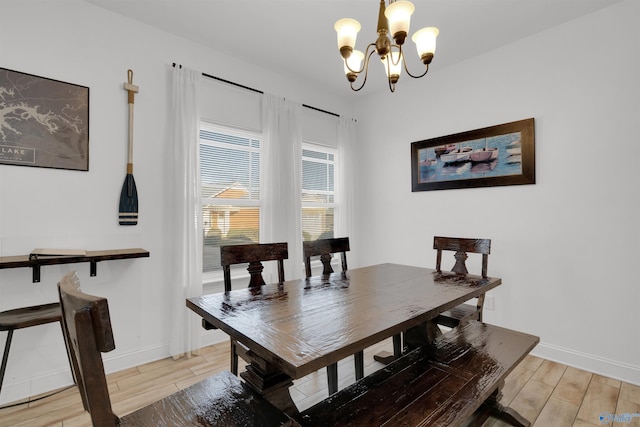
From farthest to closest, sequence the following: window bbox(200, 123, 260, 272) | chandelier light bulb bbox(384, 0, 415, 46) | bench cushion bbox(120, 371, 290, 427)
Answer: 1. window bbox(200, 123, 260, 272)
2. chandelier light bulb bbox(384, 0, 415, 46)
3. bench cushion bbox(120, 371, 290, 427)

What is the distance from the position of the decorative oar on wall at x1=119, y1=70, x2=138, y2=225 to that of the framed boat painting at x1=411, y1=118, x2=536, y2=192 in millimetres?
2937

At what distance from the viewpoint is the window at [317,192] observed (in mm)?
3936

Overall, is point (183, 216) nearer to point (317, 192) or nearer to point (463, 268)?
point (317, 192)

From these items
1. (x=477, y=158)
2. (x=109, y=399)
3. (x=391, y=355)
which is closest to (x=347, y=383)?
(x=391, y=355)

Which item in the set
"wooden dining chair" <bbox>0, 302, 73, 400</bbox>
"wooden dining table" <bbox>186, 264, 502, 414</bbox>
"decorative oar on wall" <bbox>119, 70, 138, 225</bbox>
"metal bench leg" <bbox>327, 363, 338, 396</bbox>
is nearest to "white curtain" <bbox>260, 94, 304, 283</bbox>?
"decorative oar on wall" <bbox>119, 70, 138, 225</bbox>

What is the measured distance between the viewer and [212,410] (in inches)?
42.5

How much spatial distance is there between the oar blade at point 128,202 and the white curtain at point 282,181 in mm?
1234

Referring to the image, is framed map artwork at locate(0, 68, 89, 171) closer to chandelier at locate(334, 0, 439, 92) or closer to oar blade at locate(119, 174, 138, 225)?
oar blade at locate(119, 174, 138, 225)

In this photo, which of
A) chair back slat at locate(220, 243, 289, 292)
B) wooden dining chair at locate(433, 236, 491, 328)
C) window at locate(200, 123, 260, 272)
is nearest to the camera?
chair back slat at locate(220, 243, 289, 292)

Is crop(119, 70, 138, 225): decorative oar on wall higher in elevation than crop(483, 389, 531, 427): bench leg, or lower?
higher

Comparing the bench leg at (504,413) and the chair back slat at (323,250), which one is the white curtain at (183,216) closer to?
the chair back slat at (323,250)

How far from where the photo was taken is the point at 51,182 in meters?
2.20

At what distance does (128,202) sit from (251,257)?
1225 millimetres

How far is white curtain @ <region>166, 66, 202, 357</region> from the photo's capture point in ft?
8.83
